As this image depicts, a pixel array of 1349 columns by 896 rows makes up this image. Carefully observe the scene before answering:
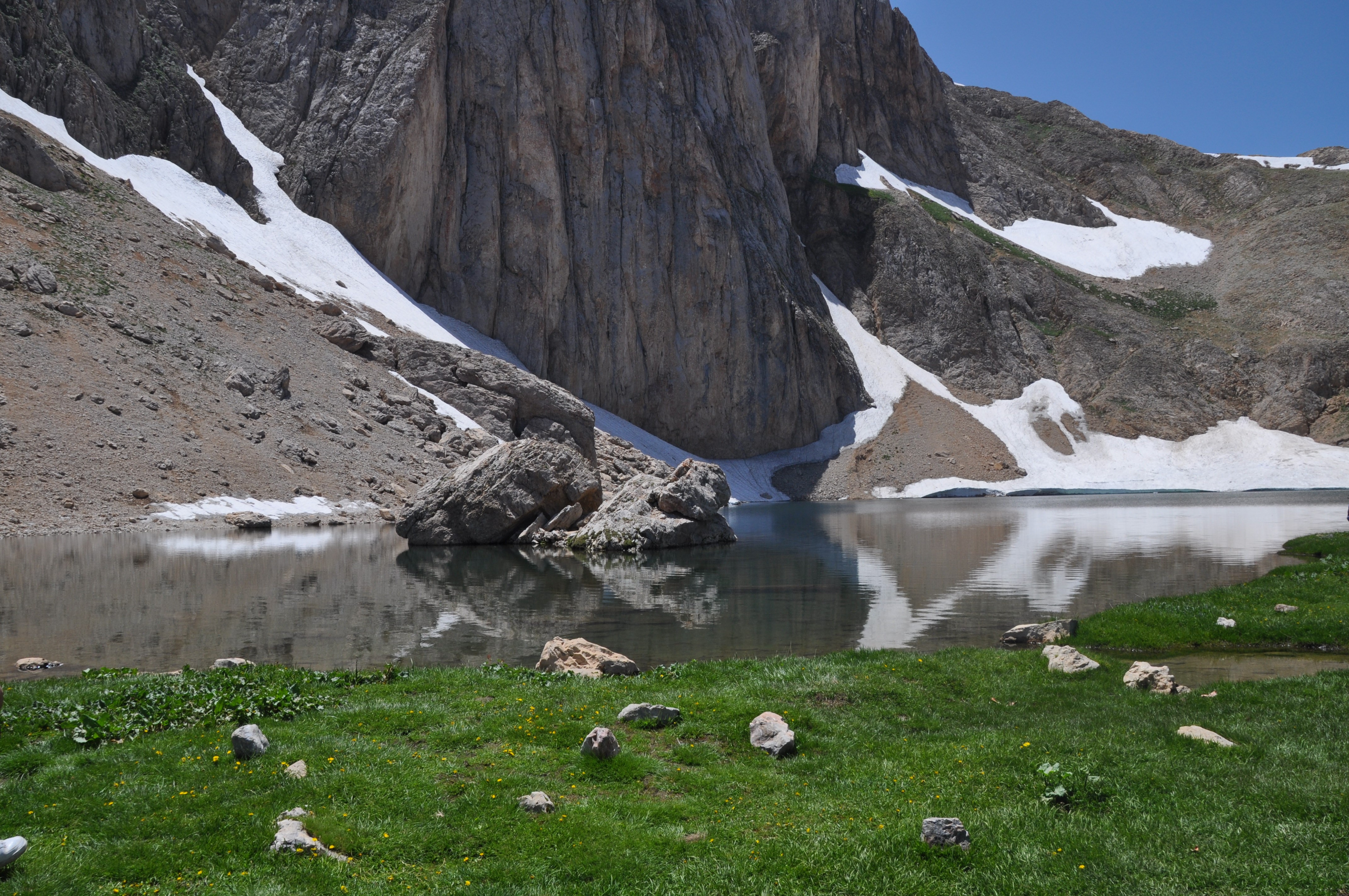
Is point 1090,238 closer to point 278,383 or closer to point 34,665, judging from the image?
point 278,383

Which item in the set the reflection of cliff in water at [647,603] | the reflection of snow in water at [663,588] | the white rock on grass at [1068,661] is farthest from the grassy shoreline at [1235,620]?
the reflection of snow in water at [663,588]

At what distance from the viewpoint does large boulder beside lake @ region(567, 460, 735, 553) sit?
133ft

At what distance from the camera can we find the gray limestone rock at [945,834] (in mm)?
7285

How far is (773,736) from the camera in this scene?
10.3m

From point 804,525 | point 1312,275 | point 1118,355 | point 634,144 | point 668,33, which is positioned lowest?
point 804,525

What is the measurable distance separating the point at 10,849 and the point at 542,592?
20424 millimetres

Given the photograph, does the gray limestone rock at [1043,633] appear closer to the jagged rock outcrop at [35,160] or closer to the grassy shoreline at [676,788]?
the grassy shoreline at [676,788]

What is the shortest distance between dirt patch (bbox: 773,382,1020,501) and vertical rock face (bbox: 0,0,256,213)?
60796 millimetres

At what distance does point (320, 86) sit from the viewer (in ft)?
269

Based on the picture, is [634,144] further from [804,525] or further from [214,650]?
[214,650]

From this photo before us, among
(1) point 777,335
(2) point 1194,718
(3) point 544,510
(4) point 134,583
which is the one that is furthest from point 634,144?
(2) point 1194,718

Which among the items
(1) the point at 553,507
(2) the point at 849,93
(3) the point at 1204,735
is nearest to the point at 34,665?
(3) the point at 1204,735

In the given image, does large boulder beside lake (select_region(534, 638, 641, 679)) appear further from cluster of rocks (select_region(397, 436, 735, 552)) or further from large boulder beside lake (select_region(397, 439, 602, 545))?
large boulder beside lake (select_region(397, 439, 602, 545))

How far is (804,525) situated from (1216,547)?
80.8ft
